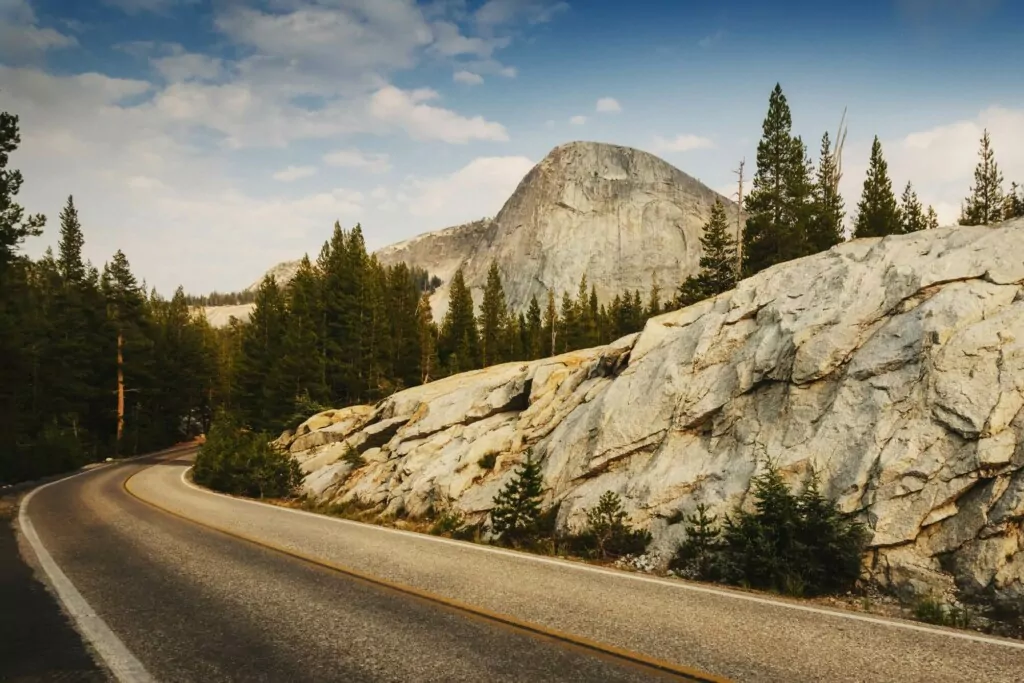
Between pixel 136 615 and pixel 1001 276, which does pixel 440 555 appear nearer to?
pixel 136 615

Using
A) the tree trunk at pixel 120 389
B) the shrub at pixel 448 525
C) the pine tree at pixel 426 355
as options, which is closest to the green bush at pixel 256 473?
the shrub at pixel 448 525

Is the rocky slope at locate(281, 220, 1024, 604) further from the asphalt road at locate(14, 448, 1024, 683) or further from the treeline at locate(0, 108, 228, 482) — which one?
the treeline at locate(0, 108, 228, 482)

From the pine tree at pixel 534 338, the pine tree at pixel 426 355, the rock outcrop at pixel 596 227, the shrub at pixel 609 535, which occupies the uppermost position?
the rock outcrop at pixel 596 227

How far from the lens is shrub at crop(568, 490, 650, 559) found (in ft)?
36.6

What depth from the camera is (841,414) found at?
421 inches

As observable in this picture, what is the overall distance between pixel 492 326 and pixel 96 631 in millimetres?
69722

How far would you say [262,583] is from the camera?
8430 mm

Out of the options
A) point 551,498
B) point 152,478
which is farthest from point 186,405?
point 551,498

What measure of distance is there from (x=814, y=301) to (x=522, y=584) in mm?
10113

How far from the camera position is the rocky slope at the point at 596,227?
405 ft

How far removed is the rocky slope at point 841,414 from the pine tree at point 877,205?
34.6 metres

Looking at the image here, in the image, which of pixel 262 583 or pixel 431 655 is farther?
Answer: pixel 262 583

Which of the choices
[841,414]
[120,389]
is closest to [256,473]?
[841,414]

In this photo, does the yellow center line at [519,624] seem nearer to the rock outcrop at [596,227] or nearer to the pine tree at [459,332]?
the pine tree at [459,332]
